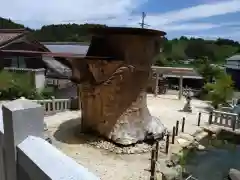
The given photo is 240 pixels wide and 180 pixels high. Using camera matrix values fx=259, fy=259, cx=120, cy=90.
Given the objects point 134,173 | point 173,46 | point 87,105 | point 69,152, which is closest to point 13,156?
point 134,173

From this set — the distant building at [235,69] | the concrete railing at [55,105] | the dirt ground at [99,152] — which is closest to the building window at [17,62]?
the concrete railing at [55,105]

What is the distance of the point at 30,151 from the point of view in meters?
1.30

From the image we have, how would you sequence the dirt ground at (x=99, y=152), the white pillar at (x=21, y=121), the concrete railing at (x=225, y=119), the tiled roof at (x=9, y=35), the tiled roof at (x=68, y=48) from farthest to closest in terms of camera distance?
the tiled roof at (x=68, y=48), the tiled roof at (x=9, y=35), the concrete railing at (x=225, y=119), the dirt ground at (x=99, y=152), the white pillar at (x=21, y=121)

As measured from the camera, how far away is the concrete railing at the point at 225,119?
938cm

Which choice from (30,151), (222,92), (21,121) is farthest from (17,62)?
(30,151)

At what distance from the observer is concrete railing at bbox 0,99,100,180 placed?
Answer: 1.05m

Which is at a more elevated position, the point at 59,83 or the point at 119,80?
the point at 119,80

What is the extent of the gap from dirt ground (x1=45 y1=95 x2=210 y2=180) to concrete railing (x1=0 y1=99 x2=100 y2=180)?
13.8 feet

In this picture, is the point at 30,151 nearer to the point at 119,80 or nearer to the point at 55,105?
the point at 119,80

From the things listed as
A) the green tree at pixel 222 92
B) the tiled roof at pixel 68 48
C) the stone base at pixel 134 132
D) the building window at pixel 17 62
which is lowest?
the stone base at pixel 134 132

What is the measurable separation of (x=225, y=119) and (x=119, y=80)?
4911mm

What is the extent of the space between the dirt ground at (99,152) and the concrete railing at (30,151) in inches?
166

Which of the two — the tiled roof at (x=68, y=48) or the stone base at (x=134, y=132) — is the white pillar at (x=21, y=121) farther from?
the tiled roof at (x=68, y=48)

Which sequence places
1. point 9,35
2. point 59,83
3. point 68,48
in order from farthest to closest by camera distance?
point 68,48, point 59,83, point 9,35
